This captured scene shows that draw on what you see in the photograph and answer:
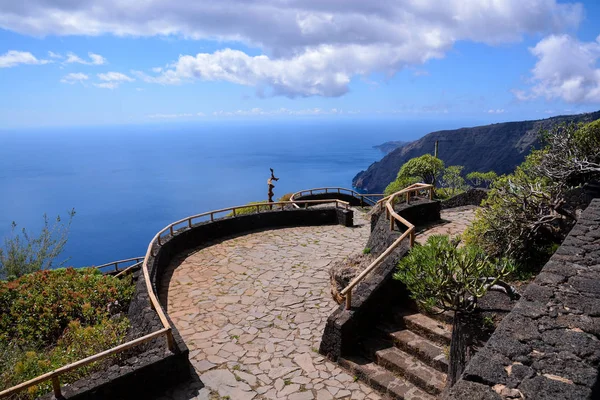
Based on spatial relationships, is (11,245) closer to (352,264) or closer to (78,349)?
(78,349)

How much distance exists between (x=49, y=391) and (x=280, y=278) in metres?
6.13

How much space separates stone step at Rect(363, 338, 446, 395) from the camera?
21.7 feet

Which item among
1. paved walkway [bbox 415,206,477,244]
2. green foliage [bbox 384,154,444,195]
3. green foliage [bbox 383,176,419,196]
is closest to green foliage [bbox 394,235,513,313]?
paved walkway [bbox 415,206,477,244]

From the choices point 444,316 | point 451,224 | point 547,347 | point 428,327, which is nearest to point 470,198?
point 451,224

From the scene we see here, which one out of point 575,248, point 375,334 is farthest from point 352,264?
point 575,248

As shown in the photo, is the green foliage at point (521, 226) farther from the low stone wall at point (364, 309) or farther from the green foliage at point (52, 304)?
the green foliage at point (52, 304)

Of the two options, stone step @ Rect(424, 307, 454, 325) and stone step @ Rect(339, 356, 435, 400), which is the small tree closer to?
stone step @ Rect(339, 356, 435, 400)

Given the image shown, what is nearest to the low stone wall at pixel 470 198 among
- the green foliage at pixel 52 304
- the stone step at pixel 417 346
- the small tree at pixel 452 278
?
the stone step at pixel 417 346

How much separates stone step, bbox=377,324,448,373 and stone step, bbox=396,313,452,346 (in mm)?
91

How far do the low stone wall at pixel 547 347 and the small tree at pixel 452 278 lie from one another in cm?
70

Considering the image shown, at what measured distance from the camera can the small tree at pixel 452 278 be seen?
223 inches

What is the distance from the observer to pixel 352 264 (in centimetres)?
1091

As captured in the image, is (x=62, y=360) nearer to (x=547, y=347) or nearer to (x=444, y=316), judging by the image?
(x=444, y=316)

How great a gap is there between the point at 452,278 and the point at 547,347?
1583mm
